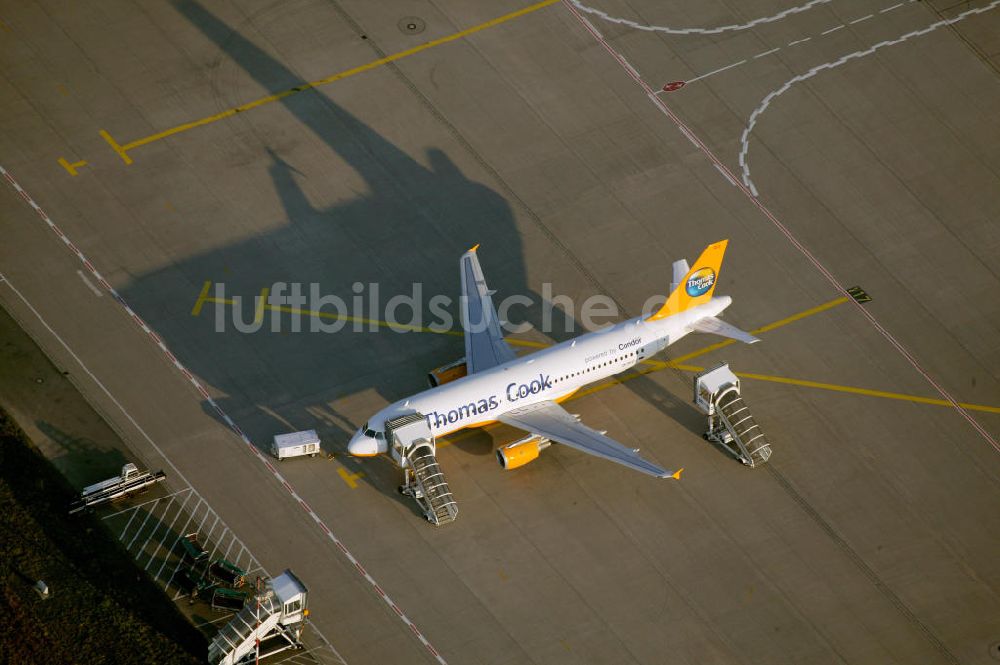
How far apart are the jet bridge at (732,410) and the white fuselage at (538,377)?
4.29m

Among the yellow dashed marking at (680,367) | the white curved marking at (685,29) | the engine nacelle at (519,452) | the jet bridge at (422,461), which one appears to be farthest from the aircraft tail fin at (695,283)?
the white curved marking at (685,29)

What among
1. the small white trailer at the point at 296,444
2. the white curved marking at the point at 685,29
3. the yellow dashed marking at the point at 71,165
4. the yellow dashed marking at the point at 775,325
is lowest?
the yellow dashed marking at the point at 71,165

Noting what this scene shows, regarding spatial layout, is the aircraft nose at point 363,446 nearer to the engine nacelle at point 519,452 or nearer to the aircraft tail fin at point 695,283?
the engine nacelle at point 519,452

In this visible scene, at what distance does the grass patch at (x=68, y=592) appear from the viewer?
88750mm

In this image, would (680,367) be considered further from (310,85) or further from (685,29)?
(310,85)

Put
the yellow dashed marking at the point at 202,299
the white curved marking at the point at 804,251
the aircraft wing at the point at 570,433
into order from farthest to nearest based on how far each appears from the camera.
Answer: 1. the yellow dashed marking at the point at 202,299
2. the white curved marking at the point at 804,251
3. the aircraft wing at the point at 570,433

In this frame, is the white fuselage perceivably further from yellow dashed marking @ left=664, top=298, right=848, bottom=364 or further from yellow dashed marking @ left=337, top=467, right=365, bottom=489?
yellow dashed marking @ left=664, top=298, right=848, bottom=364

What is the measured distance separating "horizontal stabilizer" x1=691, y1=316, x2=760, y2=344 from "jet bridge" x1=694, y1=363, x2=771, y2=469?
2116 millimetres

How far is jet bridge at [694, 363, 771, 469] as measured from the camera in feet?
325

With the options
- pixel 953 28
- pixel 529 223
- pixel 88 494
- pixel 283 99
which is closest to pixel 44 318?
pixel 88 494

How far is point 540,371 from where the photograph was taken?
9831 cm

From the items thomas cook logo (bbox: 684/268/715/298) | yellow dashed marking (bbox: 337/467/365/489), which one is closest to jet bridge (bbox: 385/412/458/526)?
yellow dashed marking (bbox: 337/467/365/489)

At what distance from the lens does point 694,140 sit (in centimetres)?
11744

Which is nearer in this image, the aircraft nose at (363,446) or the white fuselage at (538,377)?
the aircraft nose at (363,446)
